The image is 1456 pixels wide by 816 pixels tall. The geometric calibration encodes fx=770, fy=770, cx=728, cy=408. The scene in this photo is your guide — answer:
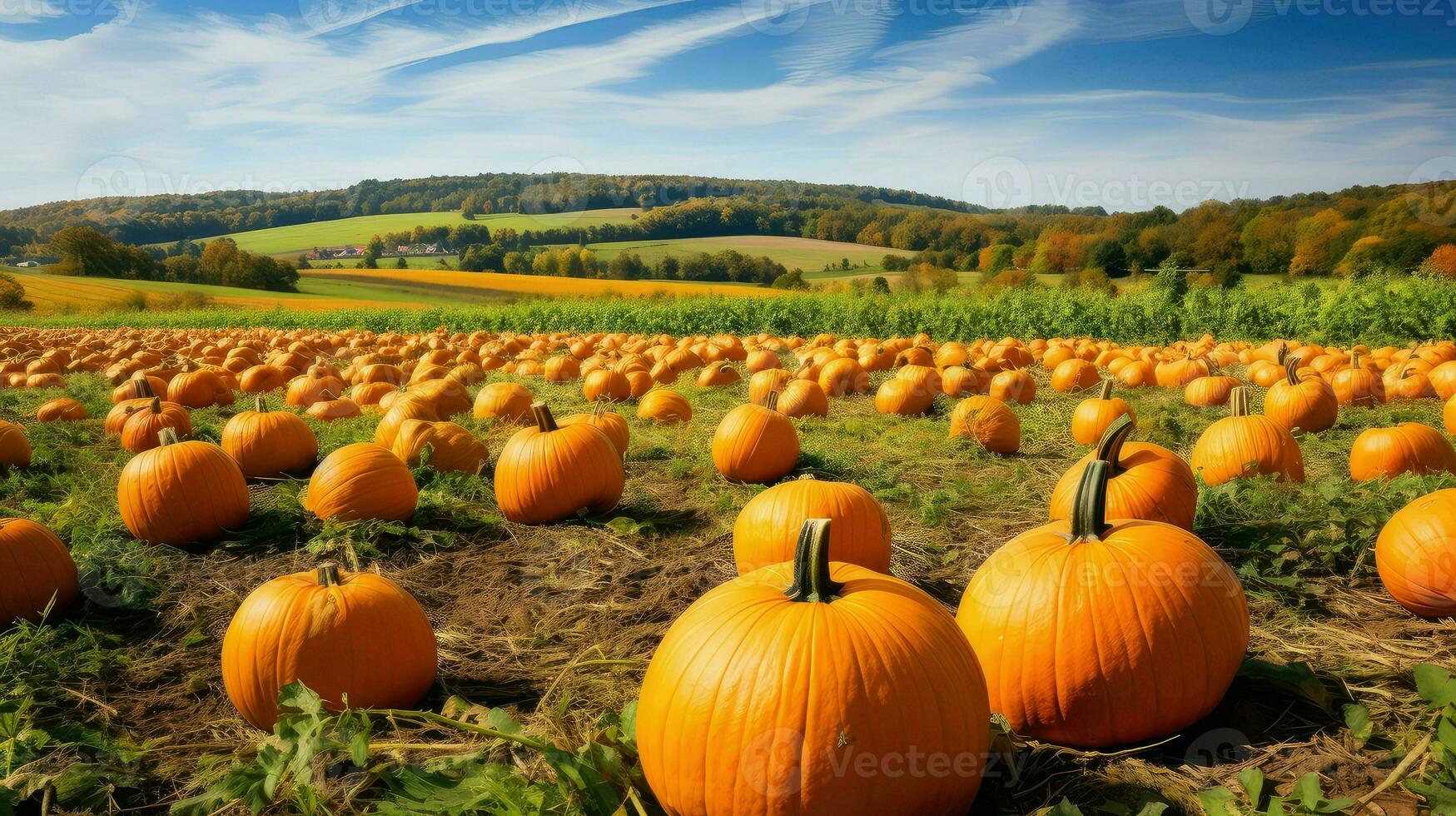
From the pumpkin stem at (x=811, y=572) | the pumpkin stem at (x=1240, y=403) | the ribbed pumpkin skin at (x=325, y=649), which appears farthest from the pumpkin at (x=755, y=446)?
the pumpkin stem at (x=811, y=572)

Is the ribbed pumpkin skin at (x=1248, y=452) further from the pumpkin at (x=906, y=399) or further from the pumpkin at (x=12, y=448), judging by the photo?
the pumpkin at (x=12, y=448)

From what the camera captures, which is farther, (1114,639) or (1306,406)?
(1306,406)

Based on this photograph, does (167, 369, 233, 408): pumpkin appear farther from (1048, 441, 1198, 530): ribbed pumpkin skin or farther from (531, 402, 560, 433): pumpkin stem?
(1048, 441, 1198, 530): ribbed pumpkin skin

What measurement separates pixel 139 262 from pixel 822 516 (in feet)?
235

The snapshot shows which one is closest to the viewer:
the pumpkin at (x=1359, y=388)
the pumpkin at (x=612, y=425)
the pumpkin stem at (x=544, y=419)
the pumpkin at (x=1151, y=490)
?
the pumpkin at (x=1151, y=490)

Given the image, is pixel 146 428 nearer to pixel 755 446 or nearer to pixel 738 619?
pixel 755 446

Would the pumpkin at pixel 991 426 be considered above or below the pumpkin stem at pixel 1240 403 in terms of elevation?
below

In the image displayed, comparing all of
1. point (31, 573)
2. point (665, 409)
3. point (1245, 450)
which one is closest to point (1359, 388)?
point (1245, 450)

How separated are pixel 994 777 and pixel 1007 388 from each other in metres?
7.57

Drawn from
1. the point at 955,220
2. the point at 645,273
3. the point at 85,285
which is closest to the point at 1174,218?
the point at 955,220

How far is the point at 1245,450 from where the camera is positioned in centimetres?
516

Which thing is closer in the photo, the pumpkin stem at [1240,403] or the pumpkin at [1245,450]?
the pumpkin at [1245,450]

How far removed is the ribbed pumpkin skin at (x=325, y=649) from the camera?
9.53ft

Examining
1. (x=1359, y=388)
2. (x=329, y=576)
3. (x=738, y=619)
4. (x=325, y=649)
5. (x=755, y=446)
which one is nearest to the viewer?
(x=738, y=619)
